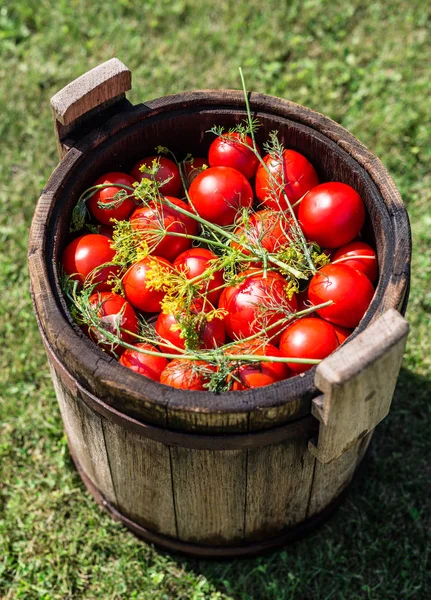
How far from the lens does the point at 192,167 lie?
9.61 feet

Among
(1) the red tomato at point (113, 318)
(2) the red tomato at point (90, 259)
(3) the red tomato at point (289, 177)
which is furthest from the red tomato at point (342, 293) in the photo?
(2) the red tomato at point (90, 259)

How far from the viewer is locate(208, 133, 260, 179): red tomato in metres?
2.80

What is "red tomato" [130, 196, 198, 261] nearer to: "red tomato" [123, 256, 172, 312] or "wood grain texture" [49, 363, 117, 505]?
"red tomato" [123, 256, 172, 312]

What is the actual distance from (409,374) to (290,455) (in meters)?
1.34

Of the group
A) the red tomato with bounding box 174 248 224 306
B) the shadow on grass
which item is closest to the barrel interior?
the red tomato with bounding box 174 248 224 306

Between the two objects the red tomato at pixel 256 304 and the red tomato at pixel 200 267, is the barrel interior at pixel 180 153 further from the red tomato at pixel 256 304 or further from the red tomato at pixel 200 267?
the red tomato at pixel 200 267

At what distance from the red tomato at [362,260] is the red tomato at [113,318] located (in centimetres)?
75

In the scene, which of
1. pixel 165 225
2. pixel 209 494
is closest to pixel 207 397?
pixel 209 494

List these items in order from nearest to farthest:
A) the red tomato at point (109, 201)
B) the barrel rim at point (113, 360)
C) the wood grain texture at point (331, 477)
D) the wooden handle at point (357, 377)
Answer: the wooden handle at point (357, 377) → the barrel rim at point (113, 360) → the wood grain texture at point (331, 477) → the red tomato at point (109, 201)

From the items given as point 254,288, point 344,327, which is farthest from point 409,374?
point 254,288

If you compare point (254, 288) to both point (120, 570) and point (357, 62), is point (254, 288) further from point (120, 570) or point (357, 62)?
point (357, 62)

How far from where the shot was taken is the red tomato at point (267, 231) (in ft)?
8.22

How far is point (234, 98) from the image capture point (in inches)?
111

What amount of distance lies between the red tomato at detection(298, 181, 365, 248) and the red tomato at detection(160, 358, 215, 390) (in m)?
0.68
